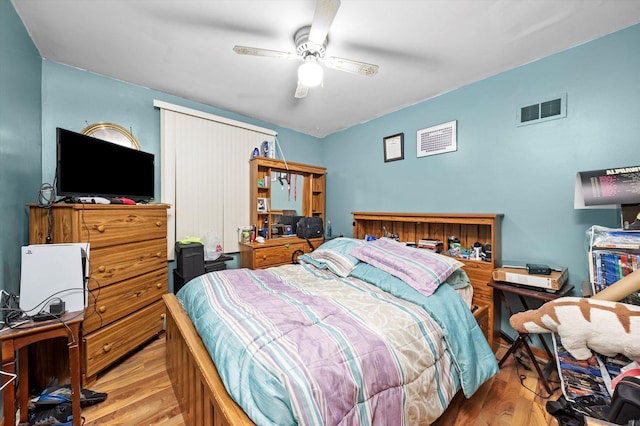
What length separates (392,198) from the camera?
10.1 ft

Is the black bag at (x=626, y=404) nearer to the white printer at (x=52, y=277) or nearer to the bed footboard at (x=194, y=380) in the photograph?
the bed footboard at (x=194, y=380)

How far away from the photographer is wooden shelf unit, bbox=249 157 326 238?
3.19 metres

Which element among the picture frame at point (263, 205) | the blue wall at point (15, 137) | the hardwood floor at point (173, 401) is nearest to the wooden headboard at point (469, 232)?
the hardwood floor at point (173, 401)

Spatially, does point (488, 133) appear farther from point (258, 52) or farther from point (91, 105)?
point (91, 105)

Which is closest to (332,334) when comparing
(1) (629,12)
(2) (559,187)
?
(2) (559,187)

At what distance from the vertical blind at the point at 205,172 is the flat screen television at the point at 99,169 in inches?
12.2

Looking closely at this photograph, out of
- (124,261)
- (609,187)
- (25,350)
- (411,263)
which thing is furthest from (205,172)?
(609,187)

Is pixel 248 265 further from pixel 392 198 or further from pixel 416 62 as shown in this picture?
pixel 416 62

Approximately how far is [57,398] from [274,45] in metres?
2.73

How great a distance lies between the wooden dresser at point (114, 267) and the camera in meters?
1.69

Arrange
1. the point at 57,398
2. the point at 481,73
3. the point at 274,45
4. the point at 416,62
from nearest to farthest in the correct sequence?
the point at 57,398
the point at 274,45
the point at 416,62
the point at 481,73

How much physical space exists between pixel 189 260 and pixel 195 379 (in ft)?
4.77

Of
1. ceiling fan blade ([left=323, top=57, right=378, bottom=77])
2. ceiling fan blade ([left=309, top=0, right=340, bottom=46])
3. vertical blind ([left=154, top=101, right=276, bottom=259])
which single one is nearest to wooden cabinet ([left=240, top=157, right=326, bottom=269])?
vertical blind ([left=154, top=101, right=276, bottom=259])

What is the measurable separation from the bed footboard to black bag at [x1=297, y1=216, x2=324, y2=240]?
5.58ft
